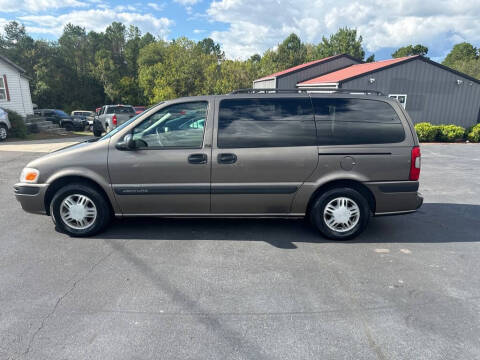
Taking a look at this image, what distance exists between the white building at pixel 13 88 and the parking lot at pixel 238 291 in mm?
17381

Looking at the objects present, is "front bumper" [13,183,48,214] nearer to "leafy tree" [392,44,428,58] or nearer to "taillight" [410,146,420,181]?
"taillight" [410,146,420,181]

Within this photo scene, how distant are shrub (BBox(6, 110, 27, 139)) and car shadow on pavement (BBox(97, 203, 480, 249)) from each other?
14.8 metres

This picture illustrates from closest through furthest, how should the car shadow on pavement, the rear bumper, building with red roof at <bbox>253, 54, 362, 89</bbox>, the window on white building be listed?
the rear bumper
the car shadow on pavement
the window on white building
building with red roof at <bbox>253, 54, 362, 89</bbox>

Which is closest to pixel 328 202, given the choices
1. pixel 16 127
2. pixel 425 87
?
pixel 16 127

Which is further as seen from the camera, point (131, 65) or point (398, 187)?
point (131, 65)

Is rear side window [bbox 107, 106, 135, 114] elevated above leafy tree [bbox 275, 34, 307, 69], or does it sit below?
below

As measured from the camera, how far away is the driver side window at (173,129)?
424 centimetres

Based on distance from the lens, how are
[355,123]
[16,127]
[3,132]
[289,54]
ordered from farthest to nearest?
[289,54]
[16,127]
[3,132]
[355,123]

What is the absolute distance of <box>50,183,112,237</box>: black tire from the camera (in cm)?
432

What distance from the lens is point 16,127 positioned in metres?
16.4

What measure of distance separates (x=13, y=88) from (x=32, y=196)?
18.7 meters

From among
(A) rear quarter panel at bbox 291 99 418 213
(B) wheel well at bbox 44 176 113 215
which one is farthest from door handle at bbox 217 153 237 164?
(B) wheel well at bbox 44 176 113 215

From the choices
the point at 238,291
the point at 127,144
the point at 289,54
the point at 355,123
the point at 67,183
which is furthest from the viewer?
the point at 289,54

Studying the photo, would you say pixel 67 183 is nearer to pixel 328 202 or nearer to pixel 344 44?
pixel 328 202
